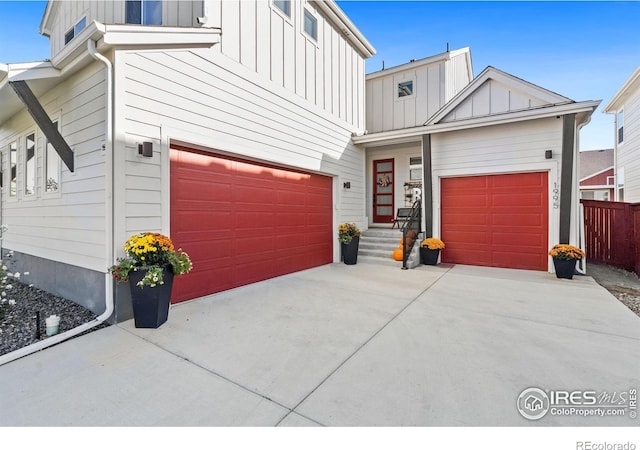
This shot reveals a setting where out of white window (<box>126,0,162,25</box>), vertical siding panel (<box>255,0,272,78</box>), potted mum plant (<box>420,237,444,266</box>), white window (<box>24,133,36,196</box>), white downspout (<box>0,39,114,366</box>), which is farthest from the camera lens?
potted mum plant (<box>420,237,444,266</box>)

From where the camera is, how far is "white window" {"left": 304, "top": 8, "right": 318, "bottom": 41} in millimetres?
6847

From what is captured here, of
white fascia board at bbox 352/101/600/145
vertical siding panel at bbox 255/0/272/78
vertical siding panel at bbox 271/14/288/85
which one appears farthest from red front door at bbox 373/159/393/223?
vertical siding panel at bbox 255/0/272/78

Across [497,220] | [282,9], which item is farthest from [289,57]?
[497,220]

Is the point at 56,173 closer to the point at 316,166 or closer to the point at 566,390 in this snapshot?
the point at 316,166

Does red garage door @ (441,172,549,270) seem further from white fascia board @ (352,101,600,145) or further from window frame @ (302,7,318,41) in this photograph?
window frame @ (302,7,318,41)

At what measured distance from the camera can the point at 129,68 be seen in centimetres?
360

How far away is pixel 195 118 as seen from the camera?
4.34m

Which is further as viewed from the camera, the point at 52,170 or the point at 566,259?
the point at 566,259

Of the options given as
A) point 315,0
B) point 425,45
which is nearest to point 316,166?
point 315,0

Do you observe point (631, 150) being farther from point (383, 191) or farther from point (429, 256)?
point (429, 256)

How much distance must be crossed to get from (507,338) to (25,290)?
727 cm

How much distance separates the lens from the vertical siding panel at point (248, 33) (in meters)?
5.09

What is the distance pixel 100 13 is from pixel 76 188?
4.16 meters

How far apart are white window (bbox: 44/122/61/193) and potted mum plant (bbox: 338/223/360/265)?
5.45m
